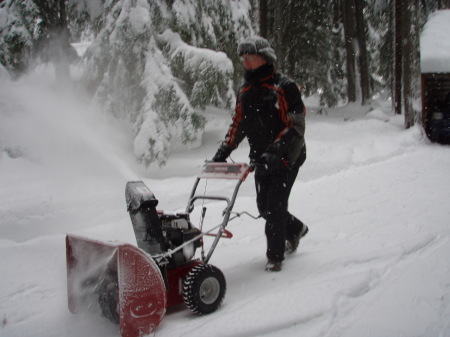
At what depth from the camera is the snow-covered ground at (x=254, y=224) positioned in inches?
111

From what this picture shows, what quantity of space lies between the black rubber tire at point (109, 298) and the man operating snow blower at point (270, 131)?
4.75 feet

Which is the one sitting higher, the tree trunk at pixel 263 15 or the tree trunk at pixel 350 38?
the tree trunk at pixel 263 15

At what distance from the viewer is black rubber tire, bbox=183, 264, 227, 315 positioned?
292 centimetres

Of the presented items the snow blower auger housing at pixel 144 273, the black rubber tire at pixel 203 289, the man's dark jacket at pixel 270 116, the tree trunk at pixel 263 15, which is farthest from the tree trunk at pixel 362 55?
the black rubber tire at pixel 203 289

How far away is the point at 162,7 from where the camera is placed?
9016mm

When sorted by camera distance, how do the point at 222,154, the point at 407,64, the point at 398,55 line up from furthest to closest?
the point at 398,55
the point at 407,64
the point at 222,154

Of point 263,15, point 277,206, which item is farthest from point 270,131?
point 263,15

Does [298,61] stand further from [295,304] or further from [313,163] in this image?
[295,304]

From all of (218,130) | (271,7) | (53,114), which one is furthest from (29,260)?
(271,7)

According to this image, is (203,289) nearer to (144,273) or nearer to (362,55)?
(144,273)

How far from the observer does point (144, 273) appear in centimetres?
264

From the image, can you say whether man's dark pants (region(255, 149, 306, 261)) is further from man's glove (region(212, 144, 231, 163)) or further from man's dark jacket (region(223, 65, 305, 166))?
man's glove (region(212, 144, 231, 163))

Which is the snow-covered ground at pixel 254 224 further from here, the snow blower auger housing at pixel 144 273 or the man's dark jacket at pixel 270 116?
the man's dark jacket at pixel 270 116

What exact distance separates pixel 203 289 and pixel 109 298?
0.66m
